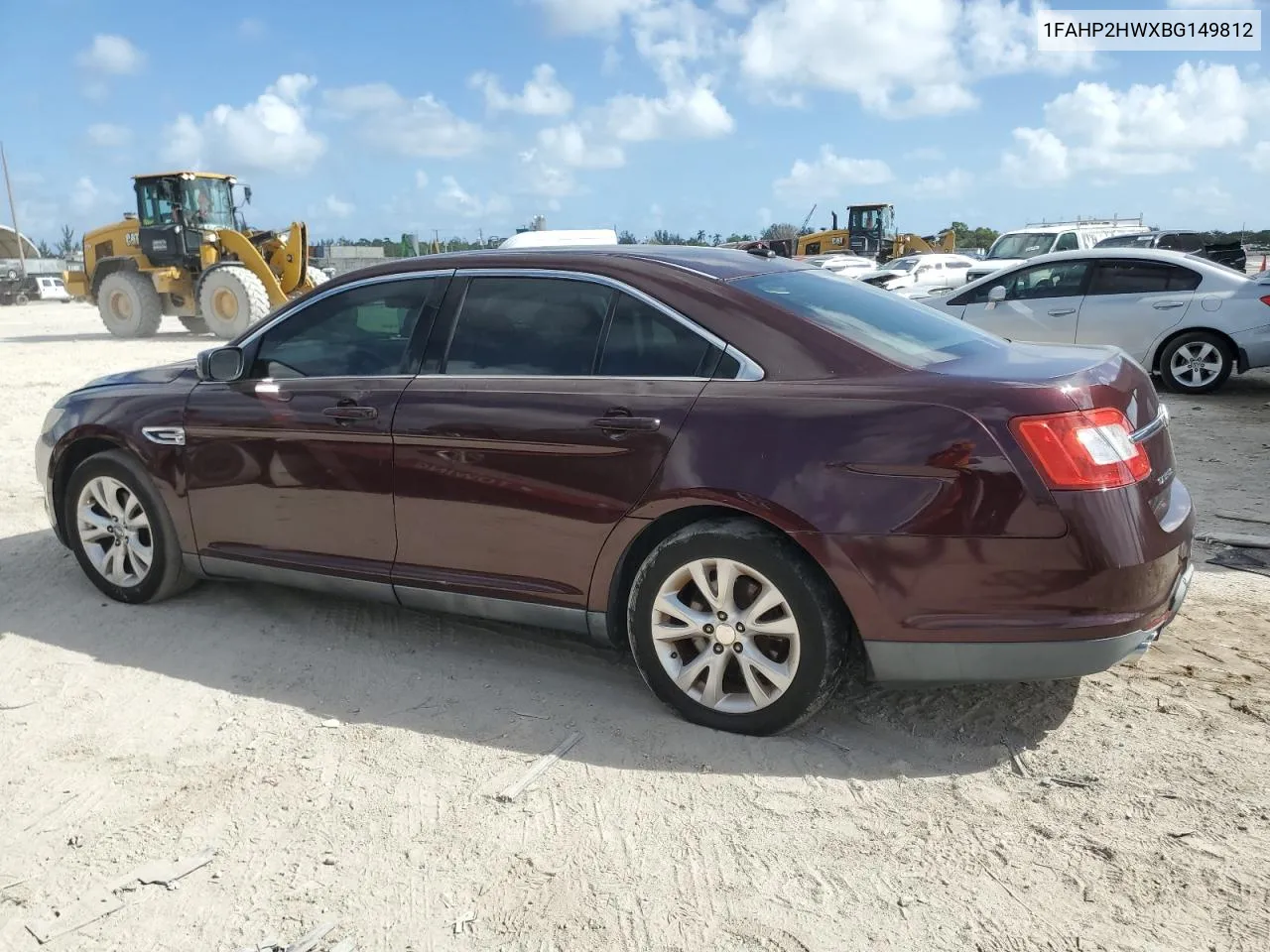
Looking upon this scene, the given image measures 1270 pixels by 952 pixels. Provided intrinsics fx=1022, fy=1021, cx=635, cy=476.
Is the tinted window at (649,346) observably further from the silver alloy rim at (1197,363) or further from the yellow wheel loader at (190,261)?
the yellow wheel loader at (190,261)

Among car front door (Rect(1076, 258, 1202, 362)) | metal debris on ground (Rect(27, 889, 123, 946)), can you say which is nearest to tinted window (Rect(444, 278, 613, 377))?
metal debris on ground (Rect(27, 889, 123, 946))

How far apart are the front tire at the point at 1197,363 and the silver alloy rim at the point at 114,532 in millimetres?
9743

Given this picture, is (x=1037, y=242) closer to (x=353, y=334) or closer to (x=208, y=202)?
(x=208, y=202)

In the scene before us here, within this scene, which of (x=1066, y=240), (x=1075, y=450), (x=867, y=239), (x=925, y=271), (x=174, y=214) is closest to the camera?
(x=1075, y=450)

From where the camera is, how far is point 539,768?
10.6 feet

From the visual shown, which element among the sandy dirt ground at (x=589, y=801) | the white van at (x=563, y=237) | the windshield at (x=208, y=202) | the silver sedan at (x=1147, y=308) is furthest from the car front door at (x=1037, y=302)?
the windshield at (x=208, y=202)

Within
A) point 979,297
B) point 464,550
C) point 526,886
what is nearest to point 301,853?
point 526,886

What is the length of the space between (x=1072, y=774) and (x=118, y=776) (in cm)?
296

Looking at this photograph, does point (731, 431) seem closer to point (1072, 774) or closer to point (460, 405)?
point (460, 405)

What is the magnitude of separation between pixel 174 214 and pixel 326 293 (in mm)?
18302

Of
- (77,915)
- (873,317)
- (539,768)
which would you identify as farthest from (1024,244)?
(77,915)

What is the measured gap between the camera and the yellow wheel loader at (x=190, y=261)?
19328 millimetres

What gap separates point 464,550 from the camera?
3.78m

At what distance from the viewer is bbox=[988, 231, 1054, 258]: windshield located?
21.0 m
